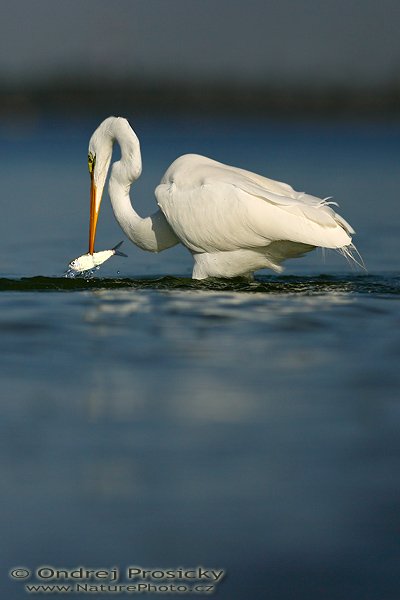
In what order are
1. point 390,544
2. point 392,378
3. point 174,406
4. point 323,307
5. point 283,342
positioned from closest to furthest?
point 390,544 < point 174,406 < point 392,378 < point 283,342 < point 323,307

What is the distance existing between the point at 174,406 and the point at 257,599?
2193 mm

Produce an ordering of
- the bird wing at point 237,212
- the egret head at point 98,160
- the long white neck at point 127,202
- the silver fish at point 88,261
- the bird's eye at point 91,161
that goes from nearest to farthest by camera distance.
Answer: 1. the bird wing at point 237,212
2. the silver fish at point 88,261
3. the long white neck at point 127,202
4. the egret head at point 98,160
5. the bird's eye at point 91,161

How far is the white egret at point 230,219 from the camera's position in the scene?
9133 mm

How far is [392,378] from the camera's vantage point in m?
6.86

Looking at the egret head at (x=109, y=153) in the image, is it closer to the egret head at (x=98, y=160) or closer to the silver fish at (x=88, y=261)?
the egret head at (x=98, y=160)

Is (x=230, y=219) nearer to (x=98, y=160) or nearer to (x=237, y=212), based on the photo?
(x=237, y=212)

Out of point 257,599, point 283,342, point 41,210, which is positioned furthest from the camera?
point 41,210

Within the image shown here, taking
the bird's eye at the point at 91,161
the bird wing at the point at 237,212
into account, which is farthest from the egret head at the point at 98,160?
the bird wing at the point at 237,212

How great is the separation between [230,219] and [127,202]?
147cm

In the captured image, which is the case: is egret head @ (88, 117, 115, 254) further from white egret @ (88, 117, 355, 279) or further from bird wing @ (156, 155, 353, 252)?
bird wing @ (156, 155, 353, 252)

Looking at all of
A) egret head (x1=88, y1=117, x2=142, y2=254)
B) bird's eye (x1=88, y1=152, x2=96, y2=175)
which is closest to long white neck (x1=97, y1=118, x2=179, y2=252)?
egret head (x1=88, y1=117, x2=142, y2=254)

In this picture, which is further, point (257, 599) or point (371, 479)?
point (371, 479)

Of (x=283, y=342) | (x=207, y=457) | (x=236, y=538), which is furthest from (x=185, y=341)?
(x=236, y=538)

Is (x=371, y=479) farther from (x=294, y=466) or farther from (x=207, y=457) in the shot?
(x=207, y=457)
